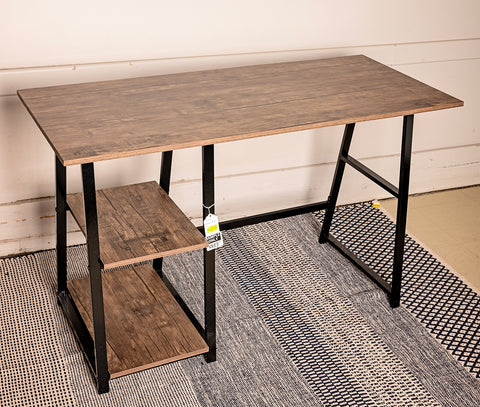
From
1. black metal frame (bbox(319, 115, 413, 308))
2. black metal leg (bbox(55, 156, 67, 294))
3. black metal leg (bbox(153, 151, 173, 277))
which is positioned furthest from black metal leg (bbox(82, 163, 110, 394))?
black metal frame (bbox(319, 115, 413, 308))

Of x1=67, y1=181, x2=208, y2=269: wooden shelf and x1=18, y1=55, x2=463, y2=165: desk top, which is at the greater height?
x1=18, y1=55, x2=463, y2=165: desk top

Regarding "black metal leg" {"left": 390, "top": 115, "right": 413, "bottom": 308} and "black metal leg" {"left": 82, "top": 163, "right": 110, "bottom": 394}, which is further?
"black metal leg" {"left": 390, "top": 115, "right": 413, "bottom": 308}

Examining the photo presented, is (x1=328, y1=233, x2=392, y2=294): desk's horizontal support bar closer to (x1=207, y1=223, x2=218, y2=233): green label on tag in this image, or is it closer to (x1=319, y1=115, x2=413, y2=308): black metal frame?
(x1=319, y1=115, x2=413, y2=308): black metal frame

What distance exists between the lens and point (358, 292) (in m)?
2.85

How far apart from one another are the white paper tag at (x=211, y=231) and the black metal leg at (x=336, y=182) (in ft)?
2.84

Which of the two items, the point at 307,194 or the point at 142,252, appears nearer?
the point at 142,252

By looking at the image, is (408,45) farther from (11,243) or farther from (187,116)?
(11,243)

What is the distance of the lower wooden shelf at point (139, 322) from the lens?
2344 millimetres

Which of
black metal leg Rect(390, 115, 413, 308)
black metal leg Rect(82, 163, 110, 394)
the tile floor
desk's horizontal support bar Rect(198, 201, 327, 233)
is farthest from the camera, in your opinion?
the tile floor

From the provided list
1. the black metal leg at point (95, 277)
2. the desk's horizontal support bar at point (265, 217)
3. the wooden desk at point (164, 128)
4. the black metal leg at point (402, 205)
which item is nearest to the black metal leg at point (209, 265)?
the wooden desk at point (164, 128)

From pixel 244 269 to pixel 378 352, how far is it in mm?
683

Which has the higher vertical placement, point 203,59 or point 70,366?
point 203,59

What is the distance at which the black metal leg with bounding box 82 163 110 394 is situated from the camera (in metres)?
1.98

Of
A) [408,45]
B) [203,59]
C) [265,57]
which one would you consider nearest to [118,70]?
[203,59]
